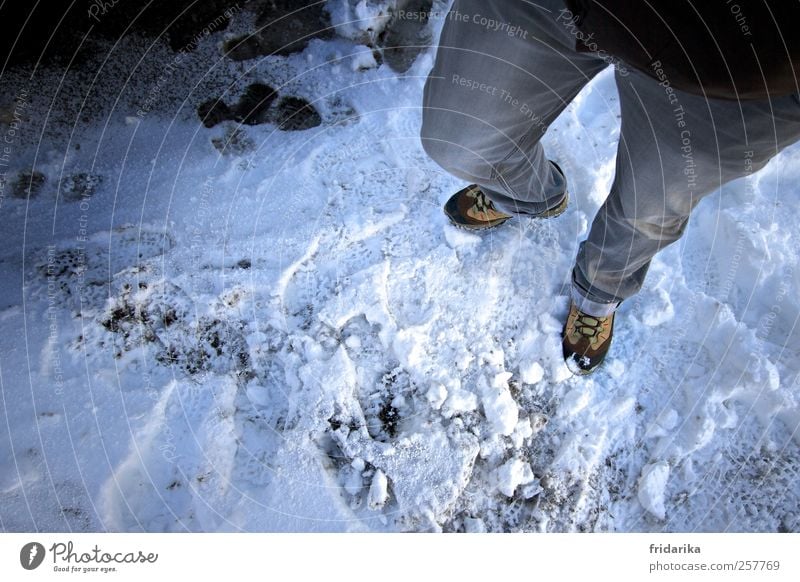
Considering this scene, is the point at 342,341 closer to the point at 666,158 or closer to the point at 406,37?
the point at 666,158

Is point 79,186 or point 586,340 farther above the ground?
point 79,186

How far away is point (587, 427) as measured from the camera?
5.12 ft

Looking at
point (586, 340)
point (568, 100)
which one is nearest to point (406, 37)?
point (568, 100)

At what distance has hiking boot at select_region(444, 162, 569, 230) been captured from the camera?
169cm

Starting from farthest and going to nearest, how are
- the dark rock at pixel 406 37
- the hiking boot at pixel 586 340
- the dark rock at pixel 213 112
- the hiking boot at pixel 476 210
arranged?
the dark rock at pixel 406 37 < the dark rock at pixel 213 112 < the hiking boot at pixel 476 210 < the hiking boot at pixel 586 340

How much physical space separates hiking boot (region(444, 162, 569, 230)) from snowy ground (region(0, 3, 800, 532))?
6 centimetres

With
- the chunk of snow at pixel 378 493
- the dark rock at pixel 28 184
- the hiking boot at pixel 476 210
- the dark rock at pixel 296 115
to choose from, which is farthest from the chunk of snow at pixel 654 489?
the dark rock at pixel 28 184

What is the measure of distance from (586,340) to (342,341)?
0.78 m

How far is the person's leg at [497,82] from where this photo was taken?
1.01 m

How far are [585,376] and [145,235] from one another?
155cm

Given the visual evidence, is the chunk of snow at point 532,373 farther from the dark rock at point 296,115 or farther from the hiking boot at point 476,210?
the dark rock at point 296,115

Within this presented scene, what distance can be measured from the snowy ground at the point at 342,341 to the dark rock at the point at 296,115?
61 mm

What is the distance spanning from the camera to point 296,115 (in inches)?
76.2

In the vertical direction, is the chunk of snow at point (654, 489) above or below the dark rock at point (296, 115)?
below
